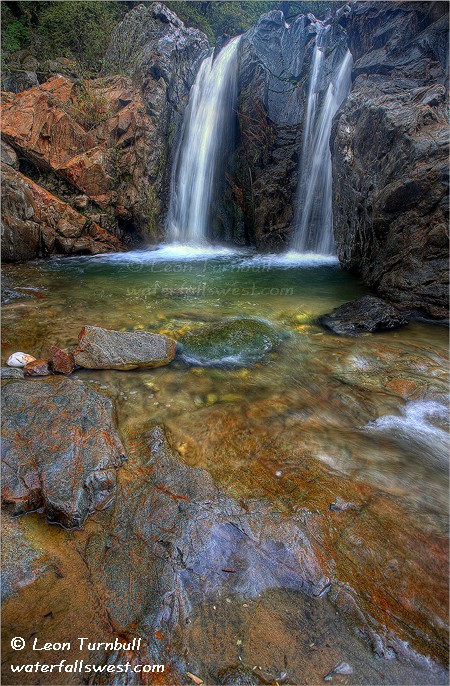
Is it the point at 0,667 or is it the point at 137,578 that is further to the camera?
the point at 137,578

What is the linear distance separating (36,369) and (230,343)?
8.54ft

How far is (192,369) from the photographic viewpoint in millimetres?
4527

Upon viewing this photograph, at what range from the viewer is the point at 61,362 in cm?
427

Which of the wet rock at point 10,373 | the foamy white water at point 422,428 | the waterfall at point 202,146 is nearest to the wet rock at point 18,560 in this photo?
the wet rock at point 10,373

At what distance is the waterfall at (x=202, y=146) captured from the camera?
13.5m

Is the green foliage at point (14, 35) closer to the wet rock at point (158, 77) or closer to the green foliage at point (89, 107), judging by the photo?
the wet rock at point (158, 77)

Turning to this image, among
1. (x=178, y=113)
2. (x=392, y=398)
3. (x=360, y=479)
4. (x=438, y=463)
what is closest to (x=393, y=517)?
(x=360, y=479)

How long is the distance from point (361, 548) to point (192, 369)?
281 centimetres

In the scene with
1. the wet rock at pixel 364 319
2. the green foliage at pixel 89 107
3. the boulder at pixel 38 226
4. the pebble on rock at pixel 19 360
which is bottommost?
the pebble on rock at pixel 19 360

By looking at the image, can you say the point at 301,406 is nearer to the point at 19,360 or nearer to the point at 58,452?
the point at 58,452

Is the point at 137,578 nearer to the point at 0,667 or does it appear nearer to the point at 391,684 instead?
the point at 0,667

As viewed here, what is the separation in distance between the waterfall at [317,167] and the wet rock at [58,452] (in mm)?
10606

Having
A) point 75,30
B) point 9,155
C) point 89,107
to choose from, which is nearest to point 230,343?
point 9,155

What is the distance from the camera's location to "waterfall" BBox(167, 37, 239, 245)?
1346 cm
